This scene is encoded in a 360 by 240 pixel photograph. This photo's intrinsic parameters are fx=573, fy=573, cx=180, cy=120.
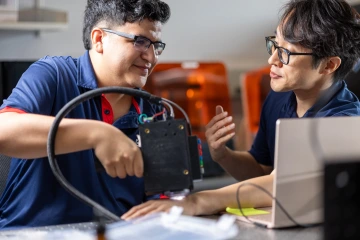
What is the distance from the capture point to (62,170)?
1.61 m

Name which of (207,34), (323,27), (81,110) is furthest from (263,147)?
(207,34)

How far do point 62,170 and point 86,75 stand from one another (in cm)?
30

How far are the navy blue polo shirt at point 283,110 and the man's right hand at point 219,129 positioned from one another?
0.87 ft

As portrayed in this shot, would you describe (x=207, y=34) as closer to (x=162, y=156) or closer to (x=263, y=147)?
(x=263, y=147)

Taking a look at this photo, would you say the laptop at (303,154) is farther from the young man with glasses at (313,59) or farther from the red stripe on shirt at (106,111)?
the red stripe on shirt at (106,111)

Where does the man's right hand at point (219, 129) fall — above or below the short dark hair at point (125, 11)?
below

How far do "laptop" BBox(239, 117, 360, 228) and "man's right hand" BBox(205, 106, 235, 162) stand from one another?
1.57 feet

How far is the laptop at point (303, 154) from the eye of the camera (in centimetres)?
123

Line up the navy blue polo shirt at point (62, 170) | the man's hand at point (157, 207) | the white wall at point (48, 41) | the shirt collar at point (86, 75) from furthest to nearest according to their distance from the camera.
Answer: the white wall at point (48, 41)
the shirt collar at point (86, 75)
the navy blue polo shirt at point (62, 170)
the man's hand at point (157, 207)

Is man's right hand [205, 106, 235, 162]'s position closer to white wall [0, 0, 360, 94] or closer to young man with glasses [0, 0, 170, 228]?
young man with glasses [0, 0, 170, 228]

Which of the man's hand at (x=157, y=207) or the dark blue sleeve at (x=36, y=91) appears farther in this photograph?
the dark blue sleeve at (x=36, y=91)

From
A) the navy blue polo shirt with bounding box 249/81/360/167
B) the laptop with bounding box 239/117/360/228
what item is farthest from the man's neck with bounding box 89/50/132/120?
the laptop with bounding box 239/117/360/228

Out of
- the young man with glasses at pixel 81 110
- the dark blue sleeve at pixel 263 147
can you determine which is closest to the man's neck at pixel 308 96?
the dark blue sleeve at pixel 263 147

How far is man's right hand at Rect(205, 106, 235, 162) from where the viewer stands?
1.73m
